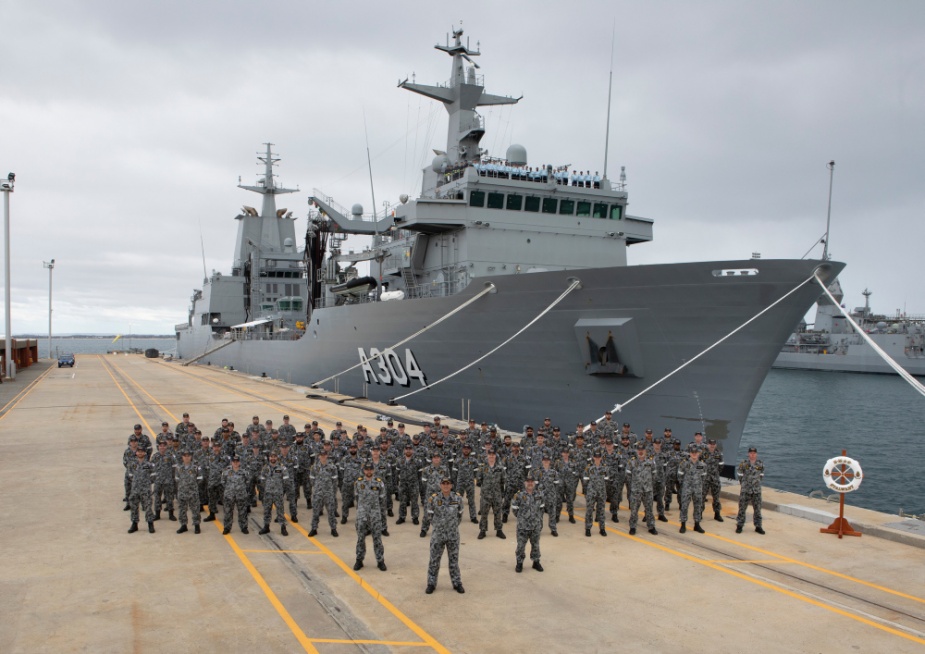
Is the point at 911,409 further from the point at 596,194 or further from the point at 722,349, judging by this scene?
the point at 722,349

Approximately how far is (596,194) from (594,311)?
7891 mm

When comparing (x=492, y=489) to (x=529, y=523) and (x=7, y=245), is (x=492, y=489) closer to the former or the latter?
(x=529, y=523)

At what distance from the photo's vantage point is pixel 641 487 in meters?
9.45

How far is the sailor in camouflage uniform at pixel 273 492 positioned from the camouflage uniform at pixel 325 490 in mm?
467

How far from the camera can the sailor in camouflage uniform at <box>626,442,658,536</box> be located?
9.38 metres

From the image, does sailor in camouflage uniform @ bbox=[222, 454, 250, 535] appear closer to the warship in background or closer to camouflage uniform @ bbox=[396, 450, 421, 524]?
camouflage uniform @ bbox=[396, 450, 421, 524]

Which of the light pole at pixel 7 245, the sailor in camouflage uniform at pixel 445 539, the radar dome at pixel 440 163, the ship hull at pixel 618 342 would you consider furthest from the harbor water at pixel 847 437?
the light pole at pixel 7 245

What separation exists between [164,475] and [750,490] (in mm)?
8713

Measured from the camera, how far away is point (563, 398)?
15734mm

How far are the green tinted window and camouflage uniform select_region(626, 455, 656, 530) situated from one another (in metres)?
12.3

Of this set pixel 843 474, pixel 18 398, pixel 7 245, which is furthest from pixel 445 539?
pixel 7 245

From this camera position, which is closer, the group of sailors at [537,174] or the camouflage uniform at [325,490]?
the camouflage uniform at [325,490]

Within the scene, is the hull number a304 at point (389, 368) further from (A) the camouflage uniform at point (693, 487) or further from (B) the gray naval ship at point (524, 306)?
(A) the camouflage uniform at point (693, 487)

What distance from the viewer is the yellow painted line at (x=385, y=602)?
5910 millimetres
